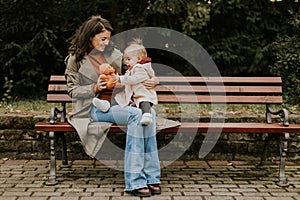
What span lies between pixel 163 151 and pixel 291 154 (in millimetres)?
1405

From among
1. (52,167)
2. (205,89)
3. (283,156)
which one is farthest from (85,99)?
(283,156)

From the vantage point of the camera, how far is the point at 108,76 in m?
4.85

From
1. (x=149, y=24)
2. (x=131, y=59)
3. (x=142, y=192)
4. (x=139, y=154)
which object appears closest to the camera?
(x=142, y=192)

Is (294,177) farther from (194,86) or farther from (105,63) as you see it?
(105,63)

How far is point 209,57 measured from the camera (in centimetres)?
910

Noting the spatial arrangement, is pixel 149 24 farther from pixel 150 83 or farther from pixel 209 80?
pixel 150 83

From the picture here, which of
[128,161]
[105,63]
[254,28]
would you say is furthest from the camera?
[254,28]

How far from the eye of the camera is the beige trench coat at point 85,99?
4.75 metres

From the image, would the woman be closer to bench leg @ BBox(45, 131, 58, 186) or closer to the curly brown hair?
the curly brown hair

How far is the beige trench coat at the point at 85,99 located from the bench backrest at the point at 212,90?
413 millimetres

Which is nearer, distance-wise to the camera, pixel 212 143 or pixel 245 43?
pixel 212 143

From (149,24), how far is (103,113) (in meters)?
4.33

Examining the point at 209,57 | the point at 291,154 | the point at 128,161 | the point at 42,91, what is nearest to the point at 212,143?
the point at 291,154

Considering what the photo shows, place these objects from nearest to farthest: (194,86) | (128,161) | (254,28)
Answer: (128,161) < (194,86) < (254,28)
